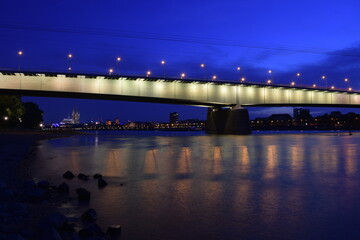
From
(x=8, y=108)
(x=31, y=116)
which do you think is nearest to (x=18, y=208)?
(x=8, y=108)

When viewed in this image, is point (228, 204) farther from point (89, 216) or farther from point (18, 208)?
point (18, 208)

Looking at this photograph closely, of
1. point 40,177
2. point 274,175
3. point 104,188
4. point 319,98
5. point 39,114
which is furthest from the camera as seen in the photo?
point 39,114

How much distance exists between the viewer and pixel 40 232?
7430mm

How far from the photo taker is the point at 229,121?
87.8 m

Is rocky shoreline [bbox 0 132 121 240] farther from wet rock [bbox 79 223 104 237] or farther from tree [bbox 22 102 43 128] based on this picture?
tree [bbox 22 102 43 128]

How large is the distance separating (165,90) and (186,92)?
5.45 metres

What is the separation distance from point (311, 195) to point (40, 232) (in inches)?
406

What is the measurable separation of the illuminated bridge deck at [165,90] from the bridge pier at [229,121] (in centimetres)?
338

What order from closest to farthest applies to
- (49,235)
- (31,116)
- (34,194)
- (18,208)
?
(49,235), (18,208), (34,194), (31,116)

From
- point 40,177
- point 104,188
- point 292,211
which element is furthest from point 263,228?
point 40,177

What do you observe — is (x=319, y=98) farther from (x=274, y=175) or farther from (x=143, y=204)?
(x=143, y=204)

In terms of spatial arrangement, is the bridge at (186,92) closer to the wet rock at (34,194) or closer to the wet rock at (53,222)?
the wet rock at (34,194)

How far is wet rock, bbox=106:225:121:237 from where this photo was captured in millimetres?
8166

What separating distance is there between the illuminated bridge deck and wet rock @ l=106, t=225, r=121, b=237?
59185 mm
